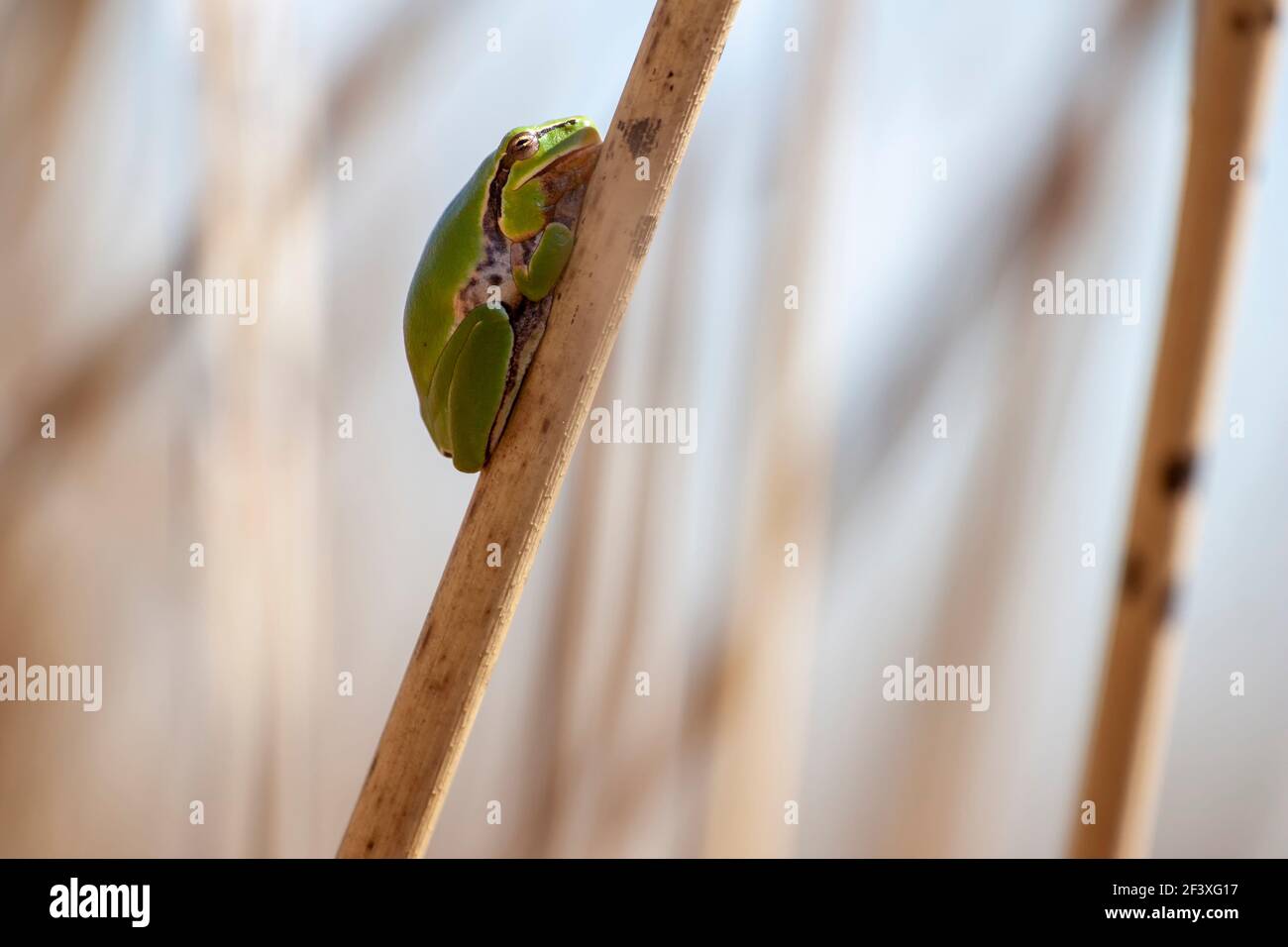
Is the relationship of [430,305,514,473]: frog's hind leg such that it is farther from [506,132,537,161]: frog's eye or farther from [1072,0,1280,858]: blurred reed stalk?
[1072,0,1280,858]: blurred reed stalk

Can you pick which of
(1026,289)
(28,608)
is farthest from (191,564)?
(1026,289)

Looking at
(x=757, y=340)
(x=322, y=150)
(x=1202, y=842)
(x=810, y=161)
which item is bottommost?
(x=1202, y=842)

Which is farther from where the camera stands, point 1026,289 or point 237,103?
point 237,103

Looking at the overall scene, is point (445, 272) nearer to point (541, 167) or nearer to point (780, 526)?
point (541, 167)

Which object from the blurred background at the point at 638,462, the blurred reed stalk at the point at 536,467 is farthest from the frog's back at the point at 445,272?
the blurred background at the point at 638,462

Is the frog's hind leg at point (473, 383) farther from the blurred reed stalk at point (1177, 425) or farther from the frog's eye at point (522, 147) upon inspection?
the blurred reed stalk at point (1177, 425)

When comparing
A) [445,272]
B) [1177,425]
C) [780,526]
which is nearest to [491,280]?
[445,272]
